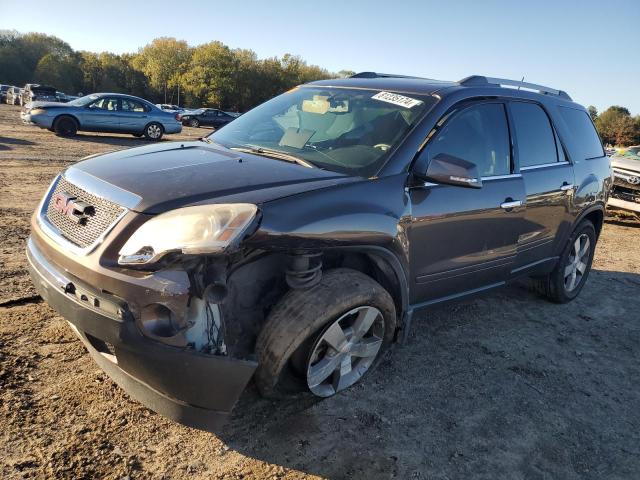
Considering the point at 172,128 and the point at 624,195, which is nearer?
the point at 624,195

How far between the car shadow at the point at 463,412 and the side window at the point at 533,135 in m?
1.40

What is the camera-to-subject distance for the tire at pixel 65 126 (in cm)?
1578

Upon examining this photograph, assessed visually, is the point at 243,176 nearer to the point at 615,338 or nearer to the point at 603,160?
Answer: the point at 615,338

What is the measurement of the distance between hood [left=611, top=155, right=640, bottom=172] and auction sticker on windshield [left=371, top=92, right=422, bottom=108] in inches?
358

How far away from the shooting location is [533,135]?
159 inches

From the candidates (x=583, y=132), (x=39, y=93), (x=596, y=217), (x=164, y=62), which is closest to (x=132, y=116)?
(x=583, y=132)

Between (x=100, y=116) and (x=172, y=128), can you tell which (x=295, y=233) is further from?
(x=172, y=128)

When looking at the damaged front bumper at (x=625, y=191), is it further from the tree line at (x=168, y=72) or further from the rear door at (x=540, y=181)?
the tree line at (x=168, y=72)

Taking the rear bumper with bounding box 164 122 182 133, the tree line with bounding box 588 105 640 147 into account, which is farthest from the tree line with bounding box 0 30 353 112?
the rear bumper with bounding box 164 122 182 133

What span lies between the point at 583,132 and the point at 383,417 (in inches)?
142

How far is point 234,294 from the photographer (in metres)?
2.41

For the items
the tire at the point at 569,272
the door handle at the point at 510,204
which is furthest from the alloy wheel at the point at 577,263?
the door handle at the point at 510,204

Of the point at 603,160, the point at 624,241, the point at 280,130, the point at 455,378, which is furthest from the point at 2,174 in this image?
Answer: the point at 624,241

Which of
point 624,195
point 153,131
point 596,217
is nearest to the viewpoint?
point 596,217
